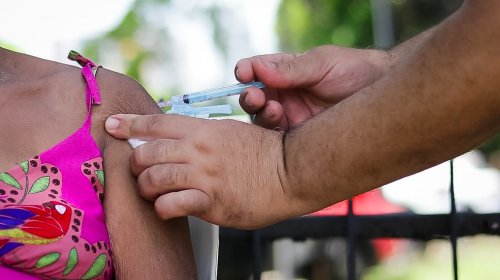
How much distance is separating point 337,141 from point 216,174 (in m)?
0.23

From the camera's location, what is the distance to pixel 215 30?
9.13 meters

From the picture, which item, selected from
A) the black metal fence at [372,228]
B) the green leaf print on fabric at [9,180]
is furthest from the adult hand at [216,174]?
the black metal fence at [372,228]

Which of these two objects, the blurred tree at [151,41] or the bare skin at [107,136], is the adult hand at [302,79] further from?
the blurred tree at [151,41]

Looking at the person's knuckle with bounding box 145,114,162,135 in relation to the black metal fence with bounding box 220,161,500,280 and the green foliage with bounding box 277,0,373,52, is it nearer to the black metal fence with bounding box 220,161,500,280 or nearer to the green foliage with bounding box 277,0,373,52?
the black metal fence with bounding box 220,161,500,280

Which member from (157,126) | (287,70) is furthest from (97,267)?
(287,70)

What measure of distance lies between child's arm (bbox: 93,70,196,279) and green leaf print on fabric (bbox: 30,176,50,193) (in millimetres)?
119

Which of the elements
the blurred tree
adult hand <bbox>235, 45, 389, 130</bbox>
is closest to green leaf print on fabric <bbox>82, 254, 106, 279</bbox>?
adult hand <bbox>235, 45, 389, 130</bbox>

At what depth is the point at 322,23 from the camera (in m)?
8.69

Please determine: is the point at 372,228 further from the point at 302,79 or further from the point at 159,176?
the point at 159,176

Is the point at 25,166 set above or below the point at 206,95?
below

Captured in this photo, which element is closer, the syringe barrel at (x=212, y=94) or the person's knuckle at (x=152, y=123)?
the person's knuckle at (x=152, y=123)

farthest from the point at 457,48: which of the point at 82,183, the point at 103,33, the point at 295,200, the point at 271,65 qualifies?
the point at 103,33

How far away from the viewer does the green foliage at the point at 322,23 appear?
27.6 feet

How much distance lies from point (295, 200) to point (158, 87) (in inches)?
285
